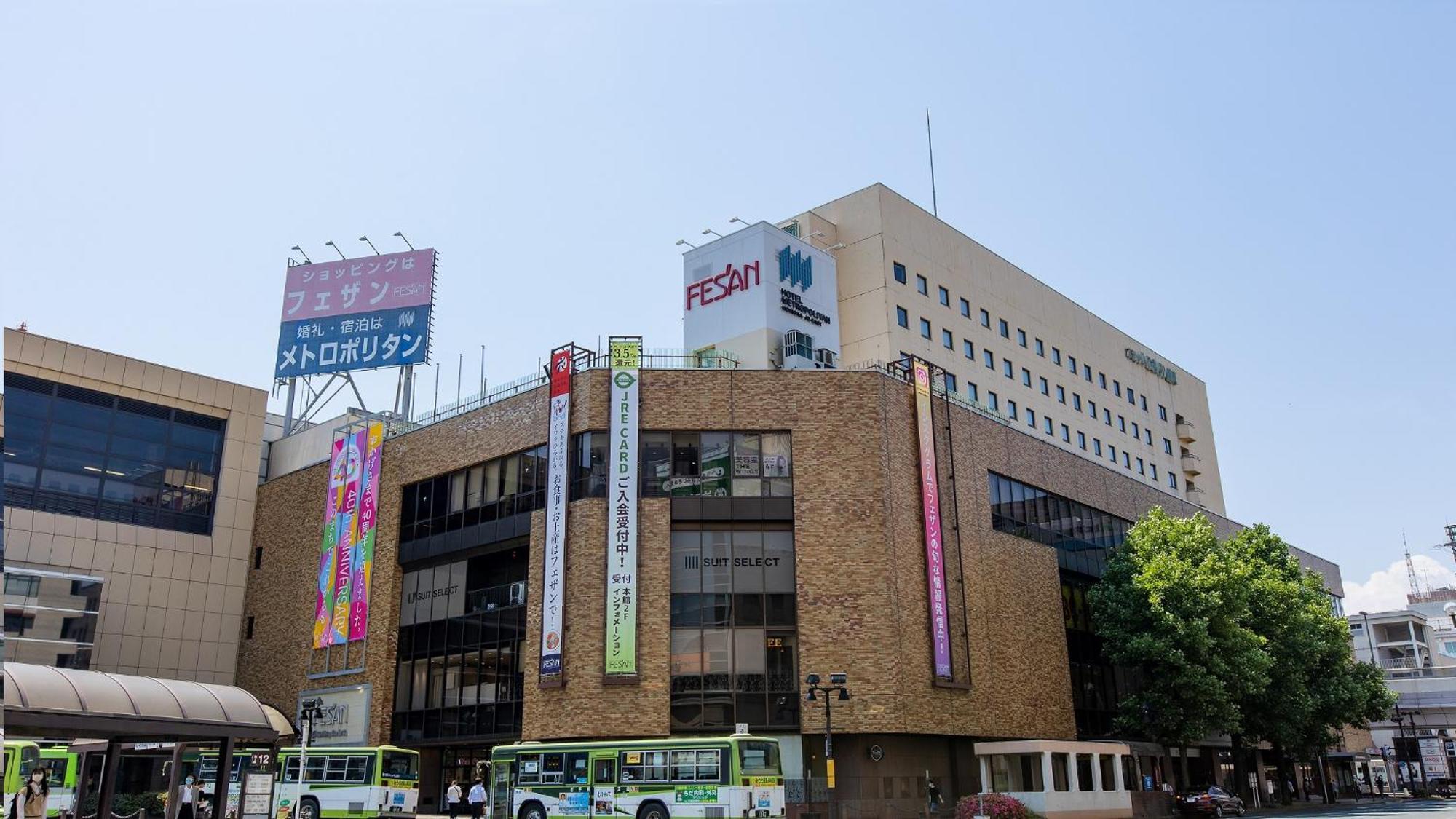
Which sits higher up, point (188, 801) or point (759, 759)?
point (759, 759)

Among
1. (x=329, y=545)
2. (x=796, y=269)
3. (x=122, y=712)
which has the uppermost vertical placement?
(x=796, y=269)

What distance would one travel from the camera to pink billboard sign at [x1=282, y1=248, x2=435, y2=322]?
55.8 m

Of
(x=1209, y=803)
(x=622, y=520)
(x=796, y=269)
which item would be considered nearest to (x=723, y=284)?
(x=796, y=269)

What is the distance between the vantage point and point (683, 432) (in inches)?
1654

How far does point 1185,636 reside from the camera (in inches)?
1742

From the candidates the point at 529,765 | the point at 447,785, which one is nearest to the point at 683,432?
the point at 529,765

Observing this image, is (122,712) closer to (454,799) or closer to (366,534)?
(454,799)

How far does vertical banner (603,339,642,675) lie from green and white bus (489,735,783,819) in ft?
16.2

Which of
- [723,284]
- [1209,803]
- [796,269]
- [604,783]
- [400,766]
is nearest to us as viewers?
[604,783]

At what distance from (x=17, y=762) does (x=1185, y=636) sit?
41035mm

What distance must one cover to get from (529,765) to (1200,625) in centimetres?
2691

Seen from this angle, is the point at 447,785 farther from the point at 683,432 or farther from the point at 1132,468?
the point at 1132,468

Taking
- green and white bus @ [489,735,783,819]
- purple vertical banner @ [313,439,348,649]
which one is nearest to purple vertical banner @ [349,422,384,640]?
purple vertical banner @ [313,439,348,649]

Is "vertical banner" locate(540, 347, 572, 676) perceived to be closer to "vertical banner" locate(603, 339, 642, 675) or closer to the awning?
"vertical banner" locate(603, 339, 642, 675)
